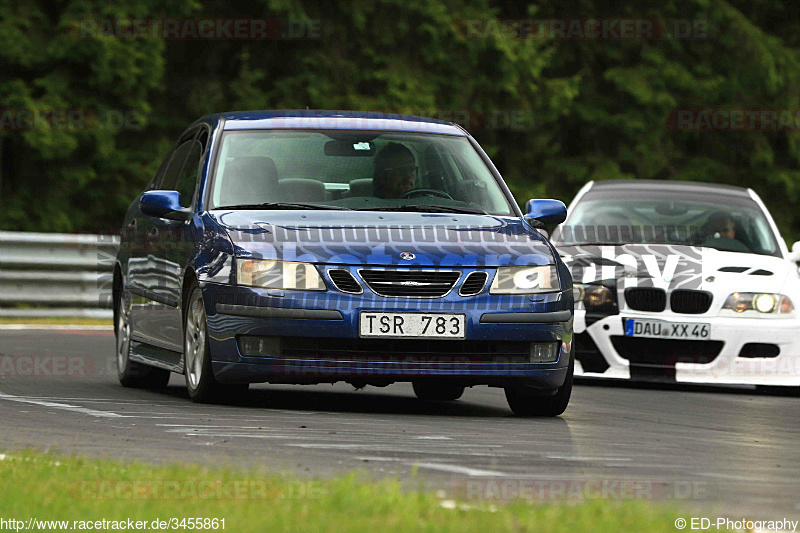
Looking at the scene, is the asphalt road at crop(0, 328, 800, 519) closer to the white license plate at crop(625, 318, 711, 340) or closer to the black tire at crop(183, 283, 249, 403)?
the black tire at crop(183, 283, 249, 403)

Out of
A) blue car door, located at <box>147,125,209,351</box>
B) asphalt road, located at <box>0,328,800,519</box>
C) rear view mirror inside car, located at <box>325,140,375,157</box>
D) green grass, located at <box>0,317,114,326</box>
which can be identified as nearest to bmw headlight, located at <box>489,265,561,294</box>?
asphalt road, located at <box>0,328,800,519</box>

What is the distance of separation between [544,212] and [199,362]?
228 centimetres

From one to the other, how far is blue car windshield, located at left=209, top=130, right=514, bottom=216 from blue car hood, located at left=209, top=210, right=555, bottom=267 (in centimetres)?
23

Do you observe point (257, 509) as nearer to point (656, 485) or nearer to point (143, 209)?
point (656, 485)

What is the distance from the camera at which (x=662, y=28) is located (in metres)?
34.6

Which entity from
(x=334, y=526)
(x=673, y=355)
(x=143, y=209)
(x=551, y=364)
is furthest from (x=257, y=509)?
Answer: (x=673, y=355)

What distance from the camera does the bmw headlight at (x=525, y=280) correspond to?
32.9 ft

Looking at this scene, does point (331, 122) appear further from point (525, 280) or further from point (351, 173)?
point (525, 280)

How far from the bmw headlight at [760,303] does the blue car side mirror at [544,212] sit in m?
2.69

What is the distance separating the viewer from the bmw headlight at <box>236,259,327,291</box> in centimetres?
983

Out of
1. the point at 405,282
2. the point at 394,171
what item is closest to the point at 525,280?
the point at 405,282

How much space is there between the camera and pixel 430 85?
3083 centimetres

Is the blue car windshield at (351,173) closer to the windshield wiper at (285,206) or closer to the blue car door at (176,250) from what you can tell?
the windshield wiper at (285,206)

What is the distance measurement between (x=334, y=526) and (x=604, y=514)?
37.9 inches
